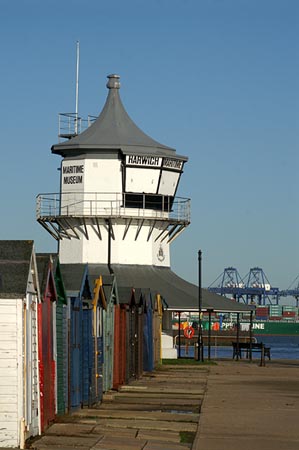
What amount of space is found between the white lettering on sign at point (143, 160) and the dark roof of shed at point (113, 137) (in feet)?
0.87

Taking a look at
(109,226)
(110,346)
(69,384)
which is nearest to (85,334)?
(69,384)

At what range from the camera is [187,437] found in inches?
906

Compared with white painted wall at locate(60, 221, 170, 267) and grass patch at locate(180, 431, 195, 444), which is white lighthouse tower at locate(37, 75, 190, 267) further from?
grass patch at locate(180, 431, 195, 444)

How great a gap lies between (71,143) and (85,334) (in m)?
38.6

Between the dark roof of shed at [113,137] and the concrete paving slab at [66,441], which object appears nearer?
the concrete paving slab at [66,441]

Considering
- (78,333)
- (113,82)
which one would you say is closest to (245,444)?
(78,333)

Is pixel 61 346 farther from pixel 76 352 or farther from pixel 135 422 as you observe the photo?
pixel 135 422

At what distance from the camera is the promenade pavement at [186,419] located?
21.6 metres

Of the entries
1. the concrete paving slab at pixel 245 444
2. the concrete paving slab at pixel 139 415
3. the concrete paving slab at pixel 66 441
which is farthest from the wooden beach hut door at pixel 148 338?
the concrete paving slab at pixel 66 441

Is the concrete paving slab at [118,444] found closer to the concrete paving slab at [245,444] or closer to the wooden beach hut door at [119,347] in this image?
the concrete paving slab at [245,444]

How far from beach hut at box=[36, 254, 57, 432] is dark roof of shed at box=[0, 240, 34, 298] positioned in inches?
64.2

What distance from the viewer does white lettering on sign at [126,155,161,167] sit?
→ 6550cm

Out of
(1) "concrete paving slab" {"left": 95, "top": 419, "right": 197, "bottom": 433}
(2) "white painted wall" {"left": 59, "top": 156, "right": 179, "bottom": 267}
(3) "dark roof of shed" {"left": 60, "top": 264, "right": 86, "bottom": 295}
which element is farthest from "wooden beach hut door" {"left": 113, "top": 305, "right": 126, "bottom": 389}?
(2) "white painted wall" {"left": 59, "top": 156, "right": 179, "bottom": 267}

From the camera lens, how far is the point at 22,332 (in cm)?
1983
